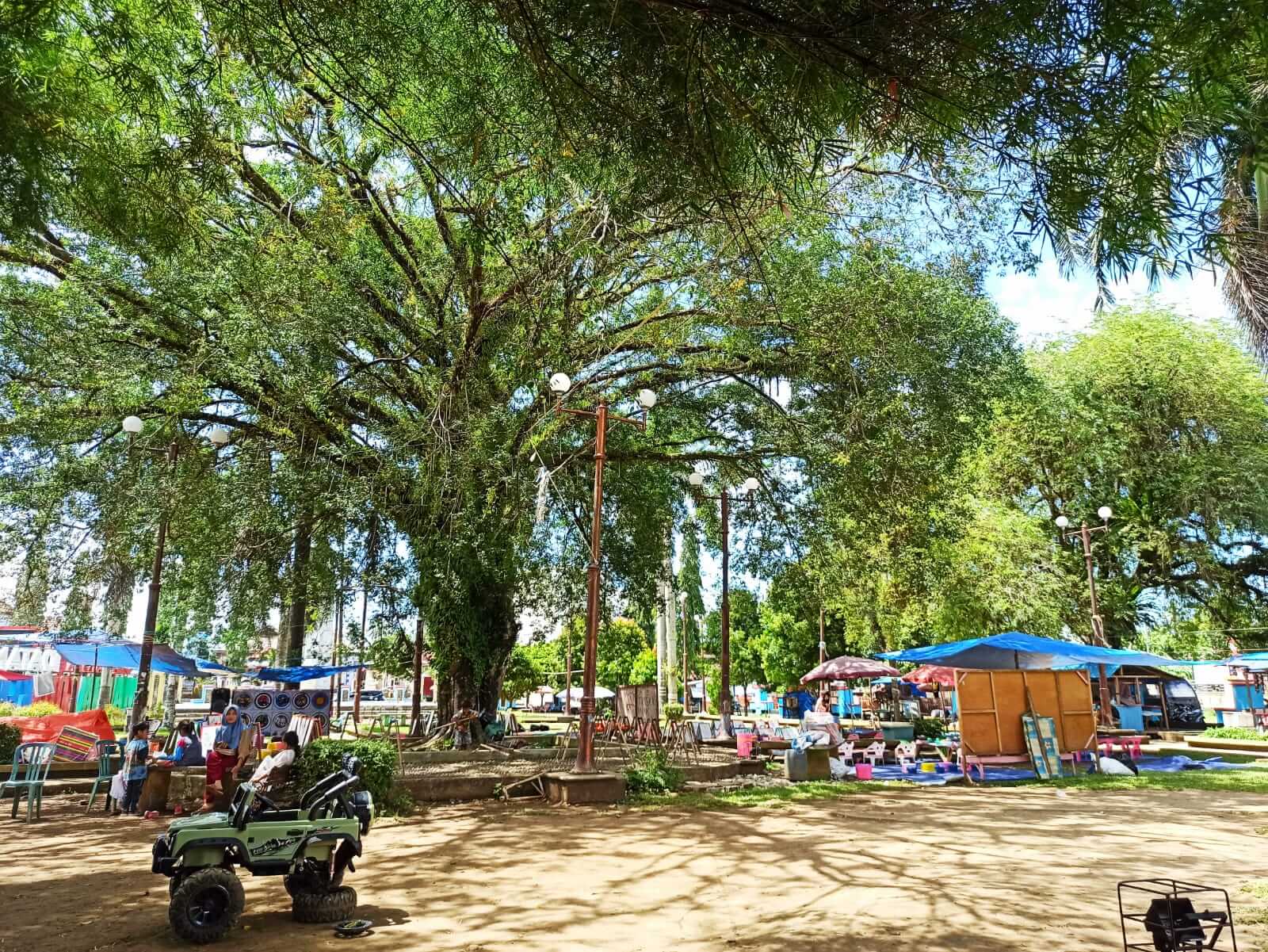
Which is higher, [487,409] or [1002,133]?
[487,409]

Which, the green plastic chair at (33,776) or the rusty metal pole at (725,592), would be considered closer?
the green plastic chair at (33,776)

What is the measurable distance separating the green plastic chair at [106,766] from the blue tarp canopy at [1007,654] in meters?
13.9

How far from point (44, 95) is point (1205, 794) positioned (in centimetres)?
1585

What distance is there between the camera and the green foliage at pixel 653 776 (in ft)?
39.7

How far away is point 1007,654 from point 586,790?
9.98 meters

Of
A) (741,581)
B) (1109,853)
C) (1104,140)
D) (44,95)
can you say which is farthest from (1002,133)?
(741,581)

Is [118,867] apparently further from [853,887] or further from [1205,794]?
[1205,794]

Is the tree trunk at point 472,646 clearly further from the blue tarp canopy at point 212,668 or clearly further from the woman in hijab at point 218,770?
the blue tarp canopy at point 212,668

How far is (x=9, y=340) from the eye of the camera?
1123 cm

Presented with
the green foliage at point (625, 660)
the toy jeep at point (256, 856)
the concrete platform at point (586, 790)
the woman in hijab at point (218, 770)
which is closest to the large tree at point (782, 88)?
the toy jeep at point (256, 856)

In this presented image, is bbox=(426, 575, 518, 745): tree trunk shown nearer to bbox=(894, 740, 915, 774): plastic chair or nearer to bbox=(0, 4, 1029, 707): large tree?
bbox=(0, 4, 1029, 707): large tree

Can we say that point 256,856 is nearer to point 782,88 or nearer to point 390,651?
point 782,88

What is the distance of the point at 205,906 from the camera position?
17.7 ft

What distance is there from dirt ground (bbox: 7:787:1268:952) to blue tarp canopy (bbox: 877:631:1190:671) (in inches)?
198
